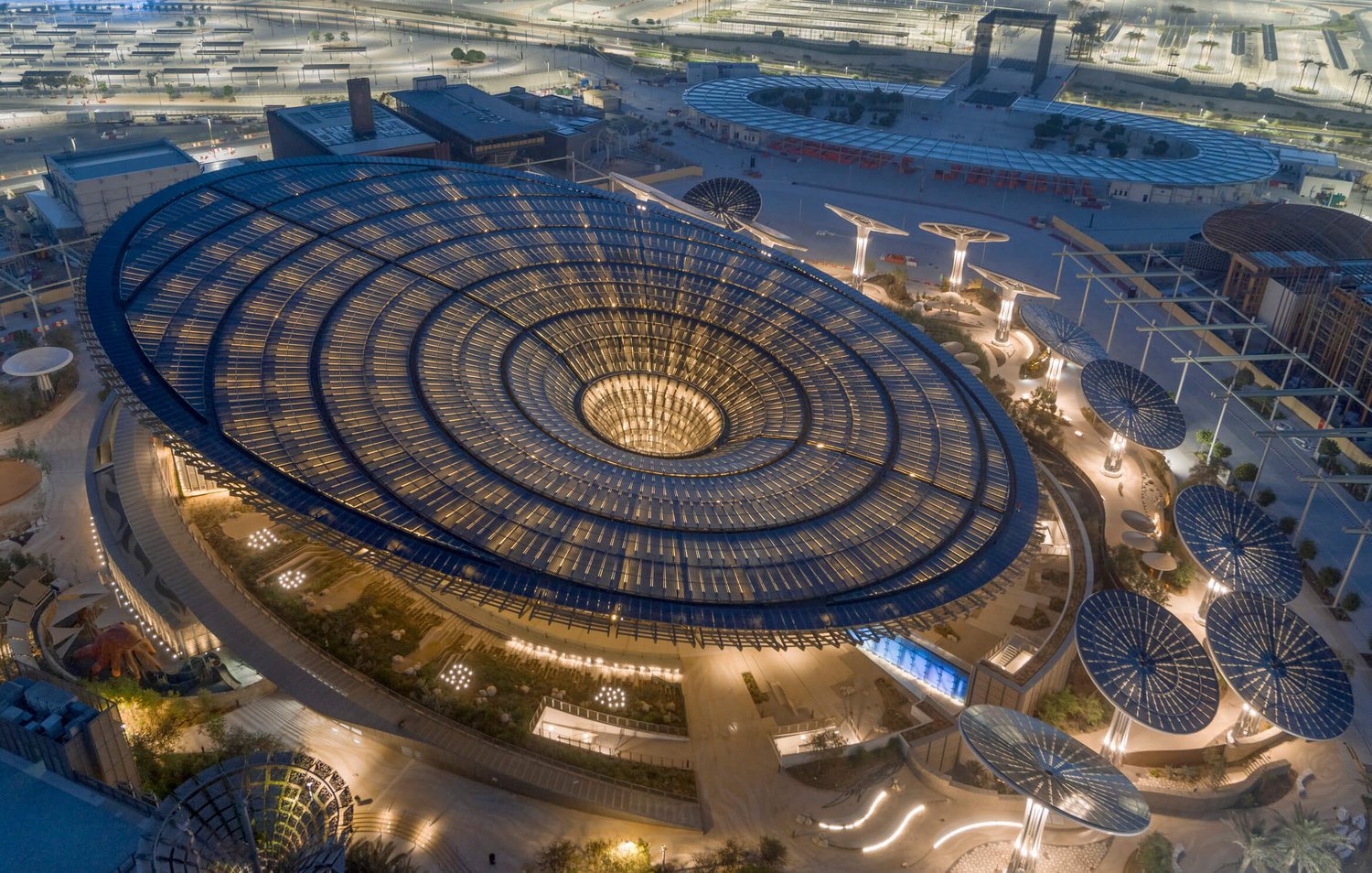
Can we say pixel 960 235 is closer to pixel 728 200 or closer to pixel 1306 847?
pixel 728 200

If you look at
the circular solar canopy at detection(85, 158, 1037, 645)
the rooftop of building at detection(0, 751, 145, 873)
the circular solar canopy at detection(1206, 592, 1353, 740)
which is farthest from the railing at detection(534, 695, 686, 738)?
the circular solar canopy at detection(1206, 592, 1353, 740)

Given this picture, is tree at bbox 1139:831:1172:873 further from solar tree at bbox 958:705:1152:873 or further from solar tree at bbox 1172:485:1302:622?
solar tree at bbox 1172:485:1302:622

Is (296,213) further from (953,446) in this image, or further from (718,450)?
(953,446)

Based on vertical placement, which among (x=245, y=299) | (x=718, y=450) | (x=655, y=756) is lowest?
(x=655, y=756)

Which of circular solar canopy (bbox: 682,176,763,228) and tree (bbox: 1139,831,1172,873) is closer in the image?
tree (bbox: 1139,831,1172,873)

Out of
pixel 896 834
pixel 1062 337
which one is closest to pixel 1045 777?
pixel 896 834

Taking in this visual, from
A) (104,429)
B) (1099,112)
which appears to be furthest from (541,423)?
(1099,112)

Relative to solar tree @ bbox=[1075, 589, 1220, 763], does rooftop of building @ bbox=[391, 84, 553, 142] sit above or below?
above
